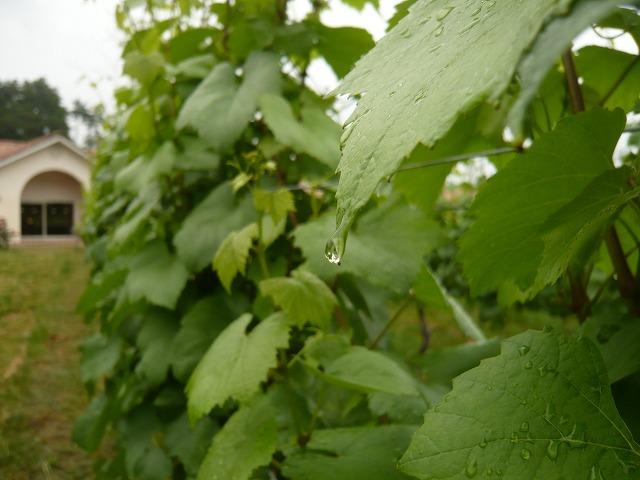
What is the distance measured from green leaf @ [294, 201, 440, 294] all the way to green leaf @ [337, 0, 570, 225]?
2.06ft

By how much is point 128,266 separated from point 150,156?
1.10 feet

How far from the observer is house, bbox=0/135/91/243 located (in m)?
19.4

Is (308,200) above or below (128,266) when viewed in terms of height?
above

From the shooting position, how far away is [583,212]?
45cm

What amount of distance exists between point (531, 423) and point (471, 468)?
0.06 meters

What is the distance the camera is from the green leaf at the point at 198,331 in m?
1.38

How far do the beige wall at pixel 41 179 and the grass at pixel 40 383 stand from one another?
427 inches

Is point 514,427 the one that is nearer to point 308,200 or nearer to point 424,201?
point 424,201

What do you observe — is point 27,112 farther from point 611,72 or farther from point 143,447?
point 611,72

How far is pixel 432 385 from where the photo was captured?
1.07 m

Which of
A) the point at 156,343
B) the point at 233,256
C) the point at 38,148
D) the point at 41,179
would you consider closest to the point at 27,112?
the point at 41,179

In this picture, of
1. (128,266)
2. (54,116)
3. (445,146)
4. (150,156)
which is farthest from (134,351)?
(54,116)

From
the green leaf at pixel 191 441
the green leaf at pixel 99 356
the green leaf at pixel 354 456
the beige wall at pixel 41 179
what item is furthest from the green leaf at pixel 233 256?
the beige wall at pixel 41 179

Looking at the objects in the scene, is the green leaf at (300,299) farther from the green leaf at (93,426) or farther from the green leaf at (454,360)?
the green leaf at (93,426)
